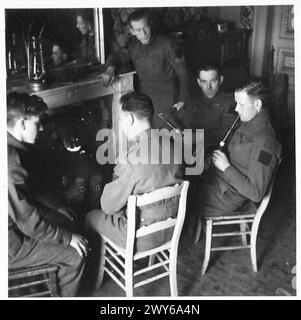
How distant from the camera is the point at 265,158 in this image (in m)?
1.84

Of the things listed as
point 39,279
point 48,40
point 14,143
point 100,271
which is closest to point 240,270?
point 100,271

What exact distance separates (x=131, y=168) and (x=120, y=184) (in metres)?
0.08

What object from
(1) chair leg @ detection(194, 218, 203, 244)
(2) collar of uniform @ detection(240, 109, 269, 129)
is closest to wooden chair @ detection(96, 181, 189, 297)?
(1) chair leg @ detection(194, 218, 203, 244)

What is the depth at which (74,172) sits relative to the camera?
6.89ft

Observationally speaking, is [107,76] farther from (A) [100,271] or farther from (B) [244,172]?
(A) [100,271]

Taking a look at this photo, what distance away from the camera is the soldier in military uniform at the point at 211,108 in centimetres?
229

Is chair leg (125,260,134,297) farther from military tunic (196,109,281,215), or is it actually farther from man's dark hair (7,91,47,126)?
man's dark hair (7,91,47,126)

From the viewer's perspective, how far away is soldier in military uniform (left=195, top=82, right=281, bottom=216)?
1.85 meters

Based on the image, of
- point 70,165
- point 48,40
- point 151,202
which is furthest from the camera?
point 48,40

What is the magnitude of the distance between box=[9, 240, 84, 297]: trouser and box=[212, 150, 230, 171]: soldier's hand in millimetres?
703

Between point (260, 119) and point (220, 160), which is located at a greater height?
point (260, 119)

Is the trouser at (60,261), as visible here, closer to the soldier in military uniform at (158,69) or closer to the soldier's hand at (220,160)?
the soldier's hand at (220,160)

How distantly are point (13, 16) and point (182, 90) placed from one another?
3.46ft
